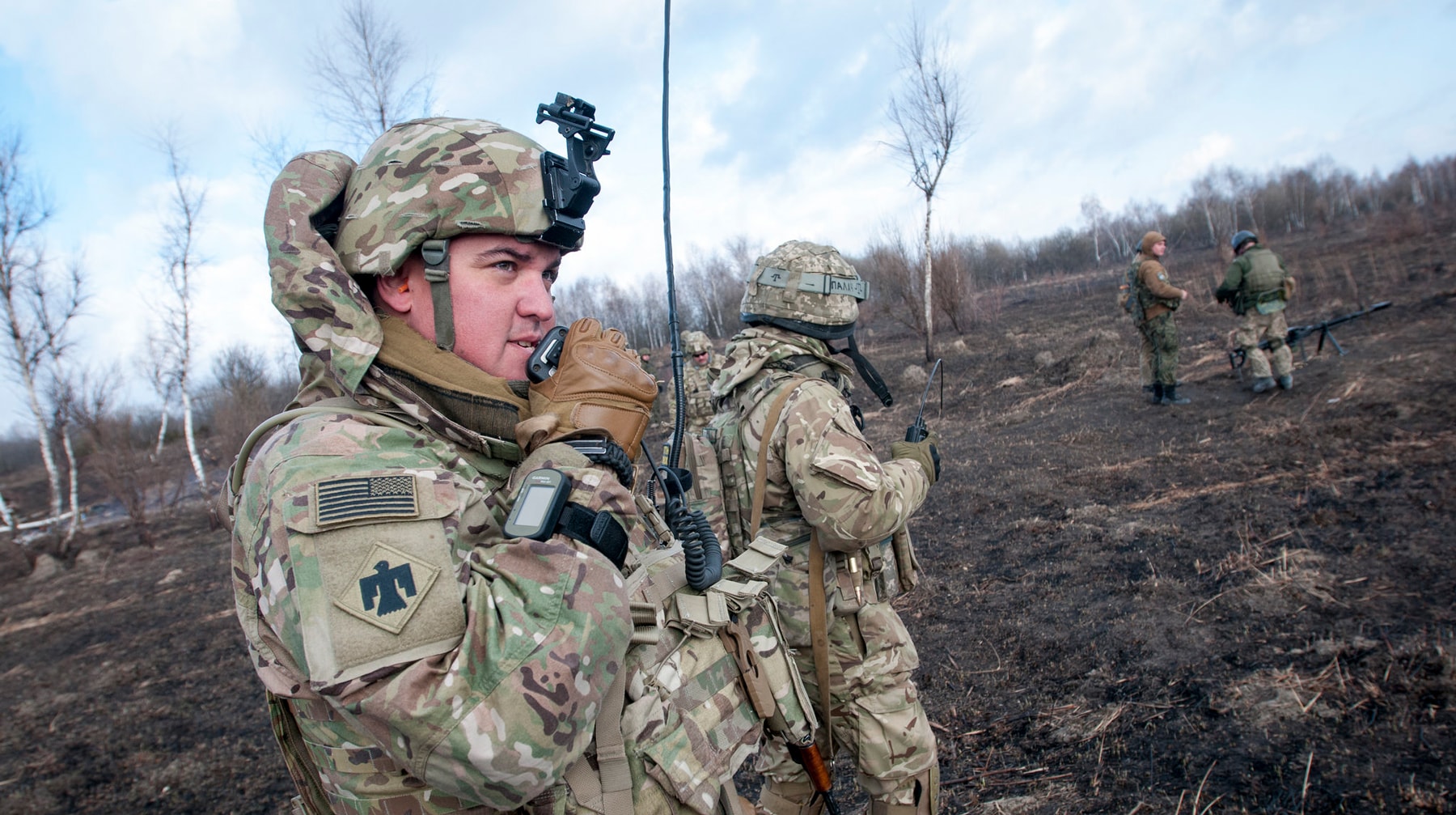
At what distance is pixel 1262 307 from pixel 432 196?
10760 mm

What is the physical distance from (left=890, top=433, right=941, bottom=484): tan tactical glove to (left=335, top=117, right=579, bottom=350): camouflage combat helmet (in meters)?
1.97

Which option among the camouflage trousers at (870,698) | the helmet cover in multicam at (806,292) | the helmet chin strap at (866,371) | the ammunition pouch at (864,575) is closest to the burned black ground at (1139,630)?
the camouflage trousers at (870,698)

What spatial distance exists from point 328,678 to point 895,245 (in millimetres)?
19461

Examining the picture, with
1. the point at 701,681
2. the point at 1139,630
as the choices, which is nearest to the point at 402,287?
the point at 701,681

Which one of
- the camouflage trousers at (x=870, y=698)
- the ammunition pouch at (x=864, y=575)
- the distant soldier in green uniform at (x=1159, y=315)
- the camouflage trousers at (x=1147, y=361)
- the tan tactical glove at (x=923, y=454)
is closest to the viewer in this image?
the camouflage trousers at (x=870, y=698)

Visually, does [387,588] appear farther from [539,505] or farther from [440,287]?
[440,287]

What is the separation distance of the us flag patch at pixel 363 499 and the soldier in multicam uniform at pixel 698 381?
8.14 meters

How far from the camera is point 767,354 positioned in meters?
3.15

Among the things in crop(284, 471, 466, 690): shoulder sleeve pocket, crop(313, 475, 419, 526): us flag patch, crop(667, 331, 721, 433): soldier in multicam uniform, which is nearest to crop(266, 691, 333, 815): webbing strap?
crop(284, 471, 466, 690): shoulder sleeve pocket

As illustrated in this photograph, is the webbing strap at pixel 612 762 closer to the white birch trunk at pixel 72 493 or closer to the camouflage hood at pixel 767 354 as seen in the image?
the camouflage hood at pixel 767 354

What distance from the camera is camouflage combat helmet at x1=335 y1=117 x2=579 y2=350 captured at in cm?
145

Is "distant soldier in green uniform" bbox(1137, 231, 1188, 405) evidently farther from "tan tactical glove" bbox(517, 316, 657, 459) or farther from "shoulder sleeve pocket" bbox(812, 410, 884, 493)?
"tan tactical glove" bbox(517, 316, 657, 459)

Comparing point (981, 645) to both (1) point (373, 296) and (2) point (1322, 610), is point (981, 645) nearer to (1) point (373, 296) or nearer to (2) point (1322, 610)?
(2) point (1322, 610)

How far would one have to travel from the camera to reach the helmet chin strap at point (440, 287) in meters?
1.46
